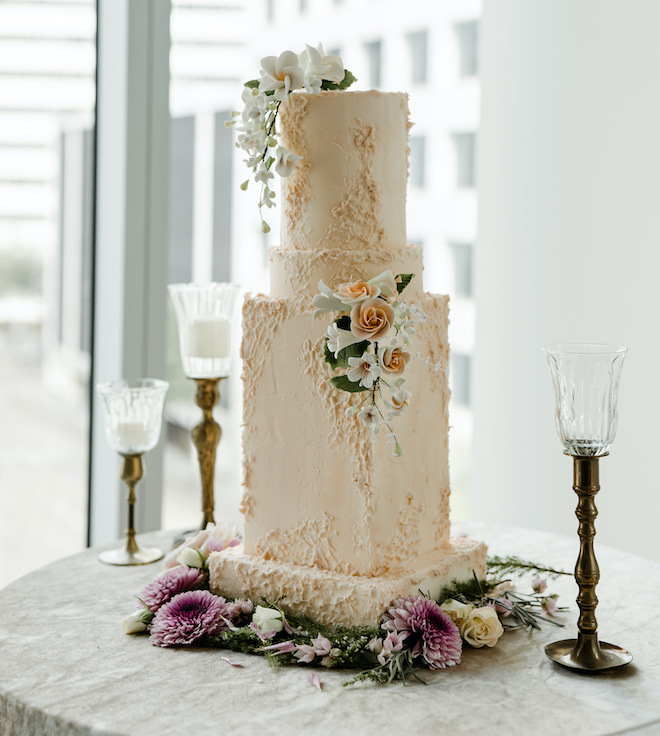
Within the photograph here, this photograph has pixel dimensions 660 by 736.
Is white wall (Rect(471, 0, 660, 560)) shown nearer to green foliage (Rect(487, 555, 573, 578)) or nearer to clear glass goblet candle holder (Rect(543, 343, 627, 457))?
green foliage (Rect(487, 555, 573, 578))

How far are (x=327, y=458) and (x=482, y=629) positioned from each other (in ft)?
1.00

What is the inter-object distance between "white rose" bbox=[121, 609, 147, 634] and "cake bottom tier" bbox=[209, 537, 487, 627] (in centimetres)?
12

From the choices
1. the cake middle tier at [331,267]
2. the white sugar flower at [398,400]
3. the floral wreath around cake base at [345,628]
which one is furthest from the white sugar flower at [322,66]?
the floral wreath around cake base at [345,628]

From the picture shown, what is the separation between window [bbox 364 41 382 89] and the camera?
2.76m

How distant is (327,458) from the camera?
1306 mm

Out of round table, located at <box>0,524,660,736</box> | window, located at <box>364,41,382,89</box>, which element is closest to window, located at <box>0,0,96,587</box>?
window, located at <box>364,41,382,89</box>

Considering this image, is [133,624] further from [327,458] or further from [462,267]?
[462,267]

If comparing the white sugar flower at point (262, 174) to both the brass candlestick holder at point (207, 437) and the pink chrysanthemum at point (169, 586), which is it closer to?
the brass candlestick holder at point (207, 437)

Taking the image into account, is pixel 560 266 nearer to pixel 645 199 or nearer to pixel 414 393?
pixel 645 199

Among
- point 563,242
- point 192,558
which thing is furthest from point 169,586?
point 563,242

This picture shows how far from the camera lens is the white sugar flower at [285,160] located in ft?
4.13

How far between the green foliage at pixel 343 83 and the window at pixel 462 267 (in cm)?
152

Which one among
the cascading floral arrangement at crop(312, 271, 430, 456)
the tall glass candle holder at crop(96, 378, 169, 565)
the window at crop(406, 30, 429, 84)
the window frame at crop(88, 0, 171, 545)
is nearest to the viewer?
the cascading floral arrangement at crop(312, 271, 430, 456)

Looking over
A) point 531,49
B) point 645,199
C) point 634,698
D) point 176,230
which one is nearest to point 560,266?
point 645,199
